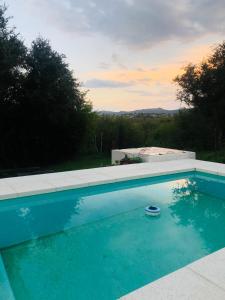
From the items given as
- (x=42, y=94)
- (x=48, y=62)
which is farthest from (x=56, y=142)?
(x=48, y=62)

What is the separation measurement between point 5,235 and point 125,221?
1.81 meters

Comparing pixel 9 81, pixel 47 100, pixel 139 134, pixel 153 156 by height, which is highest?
pixel 9 81

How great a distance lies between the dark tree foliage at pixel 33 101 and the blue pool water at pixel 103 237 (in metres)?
4.06

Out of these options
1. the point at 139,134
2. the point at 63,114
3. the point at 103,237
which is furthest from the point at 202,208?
the point at 139,134

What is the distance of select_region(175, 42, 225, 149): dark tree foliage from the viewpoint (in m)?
9.27

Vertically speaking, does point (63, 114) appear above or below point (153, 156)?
above

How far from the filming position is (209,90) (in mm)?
9500

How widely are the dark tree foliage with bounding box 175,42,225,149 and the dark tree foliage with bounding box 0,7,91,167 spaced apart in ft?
12.9

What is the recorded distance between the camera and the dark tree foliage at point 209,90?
30.4ft

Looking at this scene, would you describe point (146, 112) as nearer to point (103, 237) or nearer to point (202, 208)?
point (202, 208)

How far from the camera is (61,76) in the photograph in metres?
8.68

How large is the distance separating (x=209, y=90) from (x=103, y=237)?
24.6ft

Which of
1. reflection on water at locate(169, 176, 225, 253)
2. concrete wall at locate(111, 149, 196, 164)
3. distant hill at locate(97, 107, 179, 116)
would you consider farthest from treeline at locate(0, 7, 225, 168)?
reflection on water at locate(169, 176, 225, 253)

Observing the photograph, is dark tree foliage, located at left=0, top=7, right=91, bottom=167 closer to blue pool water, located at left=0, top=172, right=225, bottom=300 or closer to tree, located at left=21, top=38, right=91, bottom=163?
tree, located at left=21, top=38, right=91, bottom=163
